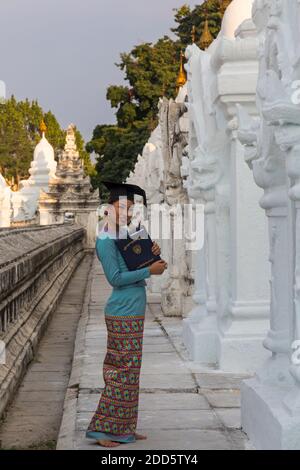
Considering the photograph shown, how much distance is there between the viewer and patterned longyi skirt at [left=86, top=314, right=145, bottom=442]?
17.2ft

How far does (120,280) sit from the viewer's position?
5.32m

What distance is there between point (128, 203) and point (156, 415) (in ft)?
4.75

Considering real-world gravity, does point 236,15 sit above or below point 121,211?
above

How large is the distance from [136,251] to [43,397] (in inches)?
95.6

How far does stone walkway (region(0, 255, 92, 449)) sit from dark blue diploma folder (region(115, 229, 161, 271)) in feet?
4.45

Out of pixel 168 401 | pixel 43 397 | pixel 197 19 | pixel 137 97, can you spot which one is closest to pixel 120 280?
pixel 168 401

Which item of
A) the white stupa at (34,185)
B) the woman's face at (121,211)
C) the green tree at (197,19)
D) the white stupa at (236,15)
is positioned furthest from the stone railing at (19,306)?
the white stupa at (34,185)

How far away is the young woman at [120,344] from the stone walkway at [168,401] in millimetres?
106

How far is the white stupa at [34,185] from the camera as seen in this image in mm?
52791

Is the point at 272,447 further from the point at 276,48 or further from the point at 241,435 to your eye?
the point at 276,48

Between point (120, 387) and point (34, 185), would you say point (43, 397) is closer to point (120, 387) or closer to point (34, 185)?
point (120, 387)

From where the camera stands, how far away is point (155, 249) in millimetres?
5477

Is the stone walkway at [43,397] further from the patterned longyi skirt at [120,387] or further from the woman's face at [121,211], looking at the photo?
the woman's face at [121,211]

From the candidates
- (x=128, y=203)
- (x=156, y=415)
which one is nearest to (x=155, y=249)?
(x=128, y=203)
